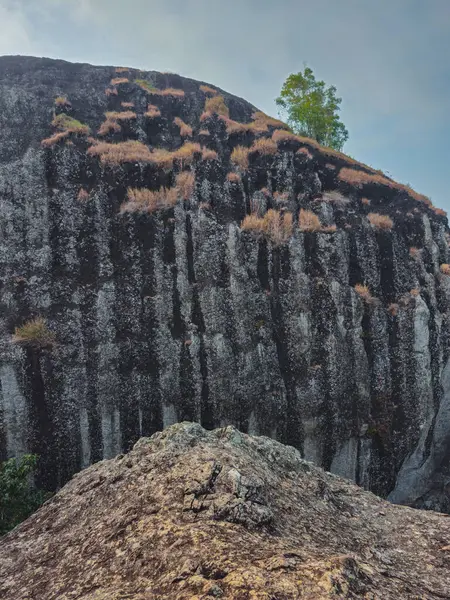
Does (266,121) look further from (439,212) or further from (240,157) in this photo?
(439,212)

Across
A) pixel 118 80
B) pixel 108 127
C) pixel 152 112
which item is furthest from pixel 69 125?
pixel 118 80

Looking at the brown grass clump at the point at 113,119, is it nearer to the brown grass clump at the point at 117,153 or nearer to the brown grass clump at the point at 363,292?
the brown grass clump at the point at 117,153

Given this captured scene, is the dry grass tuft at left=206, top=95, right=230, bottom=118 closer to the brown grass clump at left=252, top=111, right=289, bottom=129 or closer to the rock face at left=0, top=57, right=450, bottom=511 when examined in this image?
the brown grass clump at left=252, top=111, right=289, bottom=129

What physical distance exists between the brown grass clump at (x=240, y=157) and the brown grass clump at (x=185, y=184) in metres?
3.62

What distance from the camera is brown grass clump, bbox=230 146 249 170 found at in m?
24.8

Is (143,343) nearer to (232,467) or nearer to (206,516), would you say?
(232,467)

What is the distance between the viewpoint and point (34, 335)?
60.4 feet

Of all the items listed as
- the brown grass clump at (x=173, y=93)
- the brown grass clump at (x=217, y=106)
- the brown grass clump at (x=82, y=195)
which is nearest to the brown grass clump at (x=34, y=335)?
the brown grass clump at (x=82, y=195)

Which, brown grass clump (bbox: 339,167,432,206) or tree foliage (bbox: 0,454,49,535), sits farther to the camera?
brown grass clump (bbox: 339,167,432,206)

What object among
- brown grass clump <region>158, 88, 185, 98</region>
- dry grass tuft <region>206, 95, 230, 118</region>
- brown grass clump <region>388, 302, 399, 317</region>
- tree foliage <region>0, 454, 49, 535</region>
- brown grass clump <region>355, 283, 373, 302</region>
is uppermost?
brown grass clump <region>158, 88, 185, 98</region>

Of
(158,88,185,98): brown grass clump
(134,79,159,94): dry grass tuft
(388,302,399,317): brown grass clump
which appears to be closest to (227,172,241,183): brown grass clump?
(388,302,399,317): brown grass clump

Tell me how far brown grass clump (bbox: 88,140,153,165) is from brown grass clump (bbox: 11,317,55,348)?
31.5 ft

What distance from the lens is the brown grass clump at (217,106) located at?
31250 mm

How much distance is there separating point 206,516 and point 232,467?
67.6 inches
